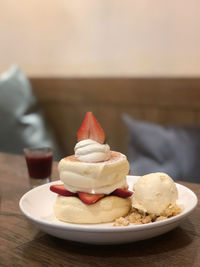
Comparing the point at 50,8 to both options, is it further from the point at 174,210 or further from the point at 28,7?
the point at 174,210

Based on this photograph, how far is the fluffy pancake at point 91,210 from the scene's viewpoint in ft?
2.58

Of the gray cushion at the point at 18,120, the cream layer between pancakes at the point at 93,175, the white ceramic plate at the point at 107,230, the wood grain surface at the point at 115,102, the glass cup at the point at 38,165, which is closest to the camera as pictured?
the white ceramic plate at the point at 107,230

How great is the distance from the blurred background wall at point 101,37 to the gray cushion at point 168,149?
448mm

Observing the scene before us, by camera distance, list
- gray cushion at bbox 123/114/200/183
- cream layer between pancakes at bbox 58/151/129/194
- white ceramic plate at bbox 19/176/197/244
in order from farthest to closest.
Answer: gray cushion at bbox 123/114/200/183 < cream layer between pancakes at bbox 58/151/129/194 < white ceramic plate at bbox 19/176/197/244

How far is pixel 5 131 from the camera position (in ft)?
8.34

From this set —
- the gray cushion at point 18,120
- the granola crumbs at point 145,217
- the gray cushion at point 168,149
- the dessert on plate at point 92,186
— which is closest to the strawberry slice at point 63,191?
the dessert on plate at point 92,186

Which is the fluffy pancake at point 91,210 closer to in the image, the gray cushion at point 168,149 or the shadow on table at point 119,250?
the shadow on table at point 119,250

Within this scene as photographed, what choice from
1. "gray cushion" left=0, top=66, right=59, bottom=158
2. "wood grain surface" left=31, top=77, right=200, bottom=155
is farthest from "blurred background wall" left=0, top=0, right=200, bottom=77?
"gray cushion" left=0, top=66, right=59, bottom=158

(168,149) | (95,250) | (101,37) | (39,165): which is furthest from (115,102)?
(95,250)

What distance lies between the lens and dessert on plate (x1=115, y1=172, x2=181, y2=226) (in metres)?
0.79

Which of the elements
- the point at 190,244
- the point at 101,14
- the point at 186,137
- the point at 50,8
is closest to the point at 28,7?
the point at 50,8

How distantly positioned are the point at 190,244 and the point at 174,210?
3.0 inches

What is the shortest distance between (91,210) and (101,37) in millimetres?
1950

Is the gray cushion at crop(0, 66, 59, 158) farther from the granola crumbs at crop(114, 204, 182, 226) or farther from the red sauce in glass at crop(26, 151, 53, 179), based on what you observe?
the granola crumbs at crop(114, 204, 182, 226)
